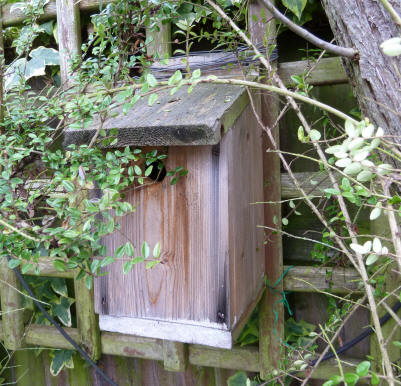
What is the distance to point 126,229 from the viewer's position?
100 centimetres

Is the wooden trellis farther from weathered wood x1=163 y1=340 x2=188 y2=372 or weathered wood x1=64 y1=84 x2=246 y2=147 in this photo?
weathered wood x1=64 y1=84 x2=246 y2=147

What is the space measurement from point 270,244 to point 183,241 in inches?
19.3

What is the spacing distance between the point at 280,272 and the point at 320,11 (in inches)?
31.8

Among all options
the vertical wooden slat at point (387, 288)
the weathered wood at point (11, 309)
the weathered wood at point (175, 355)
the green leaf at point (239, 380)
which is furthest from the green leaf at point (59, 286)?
the vertical wooden slat at point (387, 288)

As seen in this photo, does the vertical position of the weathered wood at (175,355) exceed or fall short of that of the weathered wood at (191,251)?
it falls short

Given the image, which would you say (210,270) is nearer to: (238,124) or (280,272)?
(238,124)

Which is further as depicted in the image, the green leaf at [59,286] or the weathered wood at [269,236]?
the green leaf at [59,286]

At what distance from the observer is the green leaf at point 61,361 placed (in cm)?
175

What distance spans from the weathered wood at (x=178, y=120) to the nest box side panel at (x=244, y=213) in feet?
0.21

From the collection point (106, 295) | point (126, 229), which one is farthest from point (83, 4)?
point (106, 295)

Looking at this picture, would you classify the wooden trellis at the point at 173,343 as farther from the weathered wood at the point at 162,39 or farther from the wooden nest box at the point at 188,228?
the wooden nest box at the point at 188,228

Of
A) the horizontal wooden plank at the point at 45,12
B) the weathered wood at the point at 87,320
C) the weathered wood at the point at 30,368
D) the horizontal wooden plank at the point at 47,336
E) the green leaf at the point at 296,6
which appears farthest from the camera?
the weathered wood at the point at 30,368

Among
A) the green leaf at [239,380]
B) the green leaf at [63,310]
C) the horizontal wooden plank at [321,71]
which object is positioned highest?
the horizontal wooden plank at [321,71]

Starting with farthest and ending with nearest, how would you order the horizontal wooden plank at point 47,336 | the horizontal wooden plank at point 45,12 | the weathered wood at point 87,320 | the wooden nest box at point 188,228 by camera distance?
the horizontal wooden plank at point 47,336 < the weathered wood at point 87,320 < the horizontal wooden plank at point 45,12 < the wooden nest box at point 188,228
